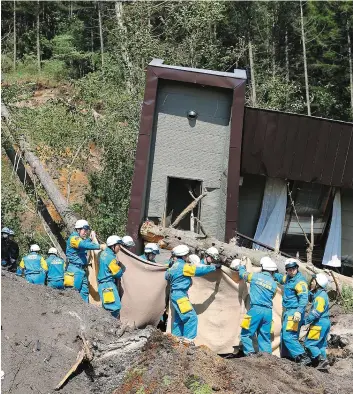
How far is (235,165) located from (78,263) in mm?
4679

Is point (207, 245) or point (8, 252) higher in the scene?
point (207, 245)

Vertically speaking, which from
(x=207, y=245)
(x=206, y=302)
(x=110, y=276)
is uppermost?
(x=207, y=245)

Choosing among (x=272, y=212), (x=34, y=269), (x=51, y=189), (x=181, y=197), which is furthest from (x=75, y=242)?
(x=272, y=212)

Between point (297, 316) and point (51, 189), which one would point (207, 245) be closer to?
point (297, 316)

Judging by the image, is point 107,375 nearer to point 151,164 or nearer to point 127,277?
point 127,277

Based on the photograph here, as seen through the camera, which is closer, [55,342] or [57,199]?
[55,342]

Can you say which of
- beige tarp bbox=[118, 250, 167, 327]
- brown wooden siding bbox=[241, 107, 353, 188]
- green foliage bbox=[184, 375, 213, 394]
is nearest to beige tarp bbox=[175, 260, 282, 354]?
beige tarp bbox=[118, 250, 167, 327]

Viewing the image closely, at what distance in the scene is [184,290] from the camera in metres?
10.9

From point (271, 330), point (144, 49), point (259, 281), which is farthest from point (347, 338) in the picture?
point (144, 49)

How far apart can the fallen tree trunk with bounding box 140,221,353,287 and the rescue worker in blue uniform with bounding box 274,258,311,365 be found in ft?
5.17

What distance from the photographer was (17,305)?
1000cm

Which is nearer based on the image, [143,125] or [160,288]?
[160,288]

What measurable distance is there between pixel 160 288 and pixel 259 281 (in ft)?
6.18

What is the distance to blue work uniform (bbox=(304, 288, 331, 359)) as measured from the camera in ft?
34.7
